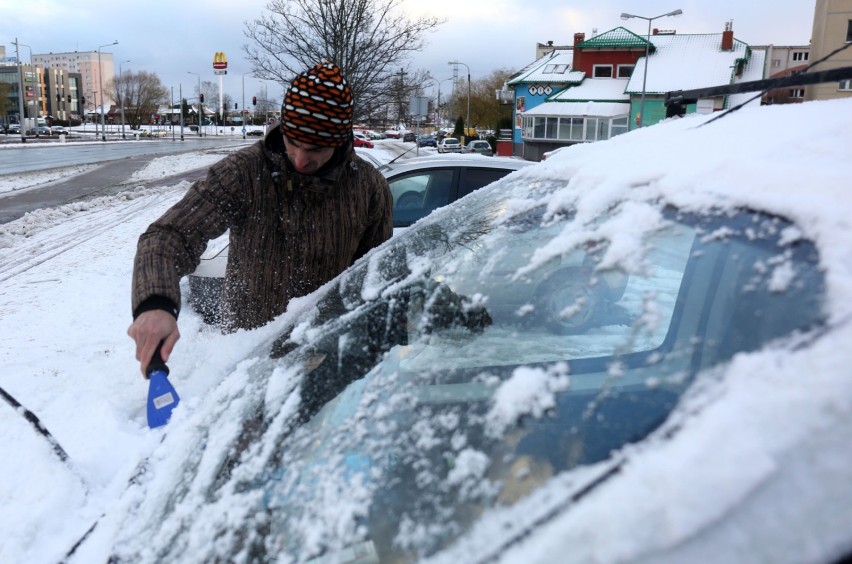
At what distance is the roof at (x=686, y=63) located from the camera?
40.4 metres

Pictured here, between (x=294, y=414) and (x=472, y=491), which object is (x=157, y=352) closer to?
(x=294, y=414)

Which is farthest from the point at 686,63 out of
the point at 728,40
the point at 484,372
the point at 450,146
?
the point at 484,372

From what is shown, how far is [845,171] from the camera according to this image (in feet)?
3.20

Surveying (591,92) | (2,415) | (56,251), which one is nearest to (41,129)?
(591,92)

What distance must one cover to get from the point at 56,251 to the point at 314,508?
8.72 m

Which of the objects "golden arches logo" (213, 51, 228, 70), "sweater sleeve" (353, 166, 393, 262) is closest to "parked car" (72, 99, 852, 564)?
"sweater sleeve" (353, 166, 393, 262)

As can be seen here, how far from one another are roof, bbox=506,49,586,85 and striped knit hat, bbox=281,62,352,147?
47.0 meters

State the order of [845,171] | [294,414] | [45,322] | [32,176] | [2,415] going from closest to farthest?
1. [845,171]
2. [294,414]
3. [2,415]
4. [45,322]
5. [32,176]

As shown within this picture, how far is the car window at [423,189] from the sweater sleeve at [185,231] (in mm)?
3934

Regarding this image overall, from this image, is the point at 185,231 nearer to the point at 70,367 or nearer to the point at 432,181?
the point at 70,367

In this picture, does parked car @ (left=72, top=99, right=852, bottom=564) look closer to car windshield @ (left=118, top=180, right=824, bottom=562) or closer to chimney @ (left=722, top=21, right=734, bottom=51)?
car windshield @ (left=118, top=180, right=824, bottom=562)

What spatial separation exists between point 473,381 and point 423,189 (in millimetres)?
5176

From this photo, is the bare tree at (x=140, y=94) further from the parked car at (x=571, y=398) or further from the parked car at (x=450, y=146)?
the parked car at (x=571, y=398)

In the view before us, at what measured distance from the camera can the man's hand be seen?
1.70m
